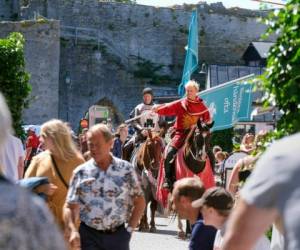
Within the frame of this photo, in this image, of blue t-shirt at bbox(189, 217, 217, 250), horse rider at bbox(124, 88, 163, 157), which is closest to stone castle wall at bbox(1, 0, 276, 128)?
horse rider at bbox(124, 88, 163, 157)

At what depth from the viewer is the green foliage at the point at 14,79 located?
18938 millimetres

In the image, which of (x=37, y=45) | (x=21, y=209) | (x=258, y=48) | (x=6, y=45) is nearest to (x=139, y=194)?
(x=21, y=209)

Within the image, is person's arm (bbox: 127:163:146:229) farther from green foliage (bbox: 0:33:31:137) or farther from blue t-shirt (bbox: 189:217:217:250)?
green foliage (bbox: 0:33:31:137)

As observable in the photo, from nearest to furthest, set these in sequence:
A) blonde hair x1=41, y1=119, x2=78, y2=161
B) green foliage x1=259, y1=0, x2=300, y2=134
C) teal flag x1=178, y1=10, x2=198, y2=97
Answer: green foliage x1=259, y1=0, x2=300, y2=134 < blonde hair x1=41, y1=119, x2=78, y2=161 < teal flag x1=178, y1=10, x2=198, y2=97

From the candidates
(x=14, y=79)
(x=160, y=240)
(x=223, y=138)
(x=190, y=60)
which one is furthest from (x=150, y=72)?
(x=160, y=240)

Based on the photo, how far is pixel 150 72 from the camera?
5825 cm

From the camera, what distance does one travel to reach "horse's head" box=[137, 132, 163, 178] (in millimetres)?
16844

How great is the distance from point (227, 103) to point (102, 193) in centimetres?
919

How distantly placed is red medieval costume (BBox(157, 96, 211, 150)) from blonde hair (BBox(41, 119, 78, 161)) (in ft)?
22.5

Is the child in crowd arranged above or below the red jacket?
above

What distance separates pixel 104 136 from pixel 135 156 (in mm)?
9222

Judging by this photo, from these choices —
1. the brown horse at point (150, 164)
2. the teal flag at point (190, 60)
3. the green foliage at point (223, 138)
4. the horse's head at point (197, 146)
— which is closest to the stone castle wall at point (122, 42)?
the green foliage at point (223, 138)

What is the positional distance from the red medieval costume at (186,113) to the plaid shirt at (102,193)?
7.17 meters

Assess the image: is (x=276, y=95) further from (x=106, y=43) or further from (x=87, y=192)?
(x=106, y=43)
